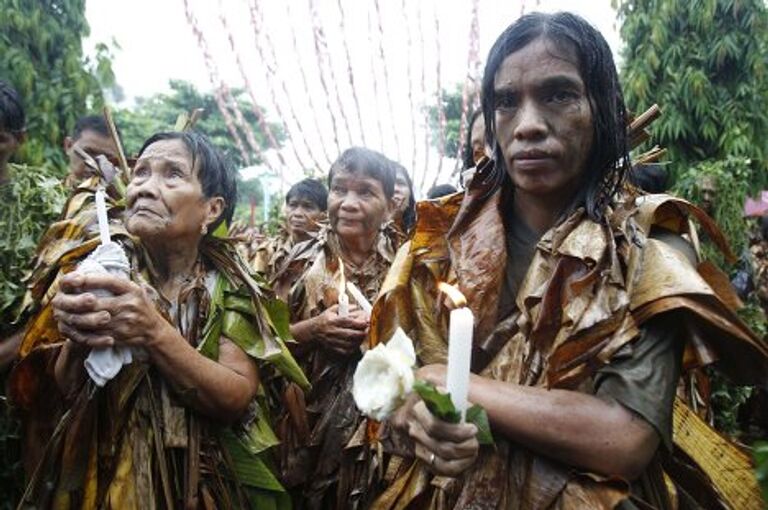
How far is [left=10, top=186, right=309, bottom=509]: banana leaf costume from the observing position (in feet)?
6.49

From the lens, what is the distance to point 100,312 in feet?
5.66

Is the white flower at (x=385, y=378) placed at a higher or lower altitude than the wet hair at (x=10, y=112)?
lower

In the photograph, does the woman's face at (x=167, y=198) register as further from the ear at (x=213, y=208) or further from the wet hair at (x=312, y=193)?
the wet hair at (x=312, y=193)

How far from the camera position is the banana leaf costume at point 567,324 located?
4.46 ft

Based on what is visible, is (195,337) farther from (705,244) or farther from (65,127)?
(65,127)

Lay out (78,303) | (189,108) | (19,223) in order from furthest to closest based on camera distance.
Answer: (189,108) < (19,223) < (78,303)

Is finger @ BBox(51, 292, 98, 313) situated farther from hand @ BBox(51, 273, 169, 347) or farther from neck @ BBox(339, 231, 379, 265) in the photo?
neck @ BBox(339, 231, 379, 265)

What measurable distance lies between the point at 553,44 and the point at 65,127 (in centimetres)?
757

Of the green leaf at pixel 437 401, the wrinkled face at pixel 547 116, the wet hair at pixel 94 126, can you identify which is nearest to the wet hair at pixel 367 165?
the wet hair at pixel 94 126

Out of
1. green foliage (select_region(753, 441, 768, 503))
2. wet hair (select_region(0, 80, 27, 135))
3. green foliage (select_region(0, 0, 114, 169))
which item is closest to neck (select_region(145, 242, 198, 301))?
wet hair (select_region(0, 80, 27, 135))

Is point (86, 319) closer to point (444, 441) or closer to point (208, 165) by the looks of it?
point (208, 165)

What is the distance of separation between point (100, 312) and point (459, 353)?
3.50 feet

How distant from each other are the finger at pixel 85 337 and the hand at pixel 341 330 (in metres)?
1.26

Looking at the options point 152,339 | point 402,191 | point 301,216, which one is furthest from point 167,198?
point 301,216
